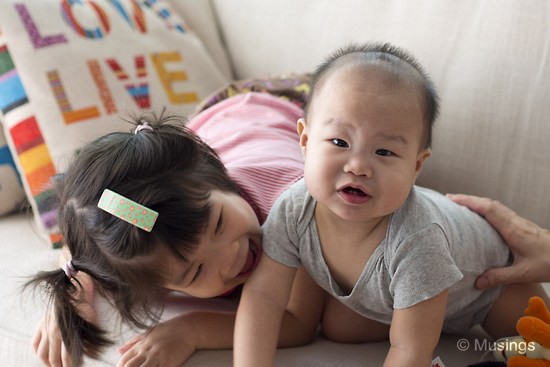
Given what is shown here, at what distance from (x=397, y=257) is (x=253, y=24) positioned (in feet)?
2.99

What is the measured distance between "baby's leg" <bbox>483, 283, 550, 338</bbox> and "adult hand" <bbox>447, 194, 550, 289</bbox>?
0.06ft

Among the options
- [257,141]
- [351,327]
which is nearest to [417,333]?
[351,327]

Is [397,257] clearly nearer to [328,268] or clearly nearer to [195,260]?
[328,268]

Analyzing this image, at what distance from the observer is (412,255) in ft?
2.73

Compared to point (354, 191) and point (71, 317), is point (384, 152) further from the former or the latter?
point (71, 317)

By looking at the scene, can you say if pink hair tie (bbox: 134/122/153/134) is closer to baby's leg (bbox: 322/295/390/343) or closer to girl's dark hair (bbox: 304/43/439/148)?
girl's dark hair (bbox: 304/43/439/148)

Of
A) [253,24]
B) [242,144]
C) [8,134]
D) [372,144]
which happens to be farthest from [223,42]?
[372,144]

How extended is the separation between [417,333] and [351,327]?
7.9 inches

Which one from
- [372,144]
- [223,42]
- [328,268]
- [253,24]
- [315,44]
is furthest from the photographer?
[223,42]

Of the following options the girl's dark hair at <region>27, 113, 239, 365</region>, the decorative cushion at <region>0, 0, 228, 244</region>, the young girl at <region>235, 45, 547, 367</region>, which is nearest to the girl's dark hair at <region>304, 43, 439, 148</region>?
the young girl at <region>235, 45, 547, 367</region>

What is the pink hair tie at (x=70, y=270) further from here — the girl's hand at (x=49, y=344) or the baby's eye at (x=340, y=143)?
the baby's eye at (x=340, y=143)

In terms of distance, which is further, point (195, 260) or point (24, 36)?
point (24, 36)

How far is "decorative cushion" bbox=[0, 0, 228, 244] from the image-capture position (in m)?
1.33

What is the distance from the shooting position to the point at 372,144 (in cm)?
78
